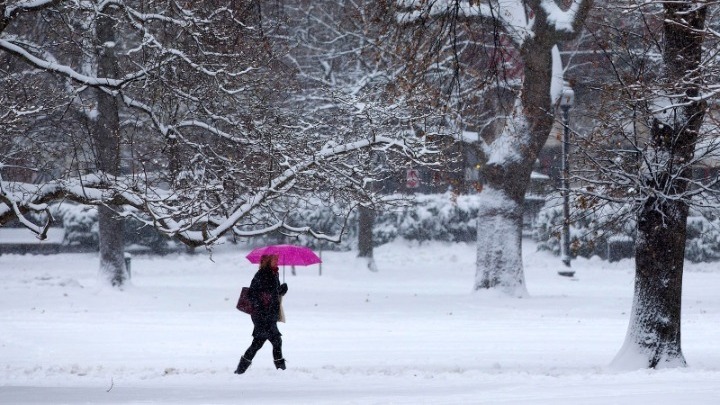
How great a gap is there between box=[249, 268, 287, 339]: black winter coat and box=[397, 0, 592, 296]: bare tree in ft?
34.4

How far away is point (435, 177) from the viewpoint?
19.8m

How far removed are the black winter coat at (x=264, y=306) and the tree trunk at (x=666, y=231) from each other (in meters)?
4.80

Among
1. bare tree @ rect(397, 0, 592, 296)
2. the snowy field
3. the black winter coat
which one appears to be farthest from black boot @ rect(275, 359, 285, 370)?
bare tree @ rect(397, 0, 592, 296)

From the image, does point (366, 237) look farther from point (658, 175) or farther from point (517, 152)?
point (658, 175)

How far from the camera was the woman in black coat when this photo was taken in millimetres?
14008

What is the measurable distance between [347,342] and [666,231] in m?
6.38

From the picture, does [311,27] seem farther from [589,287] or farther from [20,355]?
[20,355]

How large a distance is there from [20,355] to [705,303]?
17.1 m

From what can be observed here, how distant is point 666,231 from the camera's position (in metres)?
13.8

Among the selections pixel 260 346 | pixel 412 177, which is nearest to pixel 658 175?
pixel 260 346

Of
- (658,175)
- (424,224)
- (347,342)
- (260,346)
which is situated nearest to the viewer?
(658,175)

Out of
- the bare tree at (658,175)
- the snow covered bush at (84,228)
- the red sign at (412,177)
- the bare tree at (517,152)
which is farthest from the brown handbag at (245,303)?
the snow covered bush at (84,228)

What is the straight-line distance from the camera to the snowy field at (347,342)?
11.9 m

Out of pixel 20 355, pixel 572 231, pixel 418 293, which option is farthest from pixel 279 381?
pixel 572 231
